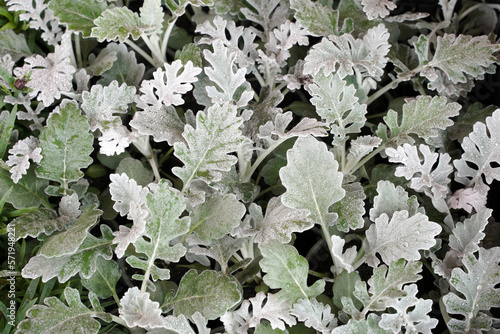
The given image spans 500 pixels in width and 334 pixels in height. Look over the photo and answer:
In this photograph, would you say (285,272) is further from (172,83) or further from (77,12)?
(77,12)

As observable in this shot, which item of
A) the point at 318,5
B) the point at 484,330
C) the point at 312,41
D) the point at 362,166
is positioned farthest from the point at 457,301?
the point at 312,41

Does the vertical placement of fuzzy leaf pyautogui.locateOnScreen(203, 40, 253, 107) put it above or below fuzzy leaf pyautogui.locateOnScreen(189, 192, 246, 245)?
above

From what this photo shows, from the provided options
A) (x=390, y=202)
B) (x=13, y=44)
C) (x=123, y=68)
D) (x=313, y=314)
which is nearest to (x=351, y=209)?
(x=390, y=202)

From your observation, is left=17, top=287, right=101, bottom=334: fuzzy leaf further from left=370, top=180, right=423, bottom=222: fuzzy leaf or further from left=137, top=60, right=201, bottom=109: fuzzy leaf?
left=370, top=180, right=423, bottom=222: fuzzy leaf

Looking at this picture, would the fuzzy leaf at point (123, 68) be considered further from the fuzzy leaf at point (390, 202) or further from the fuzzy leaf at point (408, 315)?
the fuzzy leaf at point (408, 315)

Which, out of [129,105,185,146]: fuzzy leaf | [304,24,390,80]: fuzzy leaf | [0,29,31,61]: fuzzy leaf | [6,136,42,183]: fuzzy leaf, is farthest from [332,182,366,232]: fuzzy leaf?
[0,29,31,61]: fuzzy leaf

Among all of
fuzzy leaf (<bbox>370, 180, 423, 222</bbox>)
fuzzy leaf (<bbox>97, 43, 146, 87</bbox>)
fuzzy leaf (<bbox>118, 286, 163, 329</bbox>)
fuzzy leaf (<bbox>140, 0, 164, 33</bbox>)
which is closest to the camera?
fuzzy leaf (<bbox>118, 286, 163, 329</bbox>)
